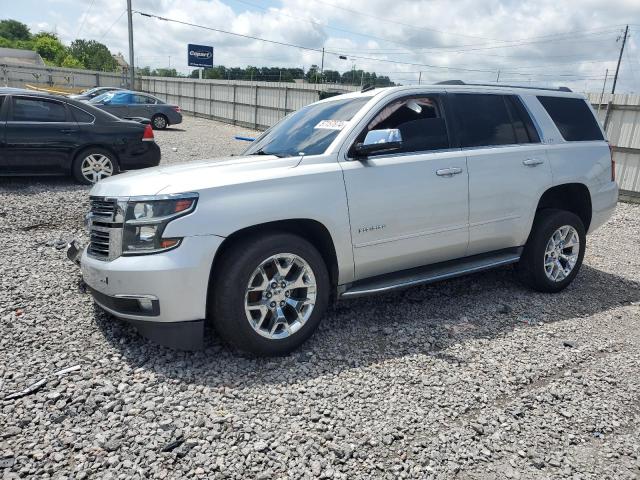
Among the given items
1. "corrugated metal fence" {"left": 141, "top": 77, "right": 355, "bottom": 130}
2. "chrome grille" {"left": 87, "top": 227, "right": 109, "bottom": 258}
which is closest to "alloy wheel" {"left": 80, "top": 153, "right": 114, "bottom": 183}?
"chrome grille" {"left": 87, "top": 227, "right": 109, "bottom": 258}

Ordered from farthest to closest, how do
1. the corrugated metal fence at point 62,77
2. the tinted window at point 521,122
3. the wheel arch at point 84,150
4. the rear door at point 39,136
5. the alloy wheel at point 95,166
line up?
the corrugated metal fence at point 62,77, the alloy wheel at point 95,166, the wheel arch at point 84,150, the rear door at point 39,136, the tinted window at point 521,122

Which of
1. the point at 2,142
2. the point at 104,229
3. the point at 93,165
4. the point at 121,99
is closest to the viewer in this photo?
the point at 104,229

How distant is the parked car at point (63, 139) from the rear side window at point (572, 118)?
276 inches

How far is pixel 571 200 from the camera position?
5332 millimetres

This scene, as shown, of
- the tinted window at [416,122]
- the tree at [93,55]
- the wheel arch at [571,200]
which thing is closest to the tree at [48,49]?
the tree at [93,55]

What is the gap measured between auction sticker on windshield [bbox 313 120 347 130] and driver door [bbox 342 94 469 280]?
0.66 ft

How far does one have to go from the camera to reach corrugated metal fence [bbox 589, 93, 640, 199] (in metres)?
10.2

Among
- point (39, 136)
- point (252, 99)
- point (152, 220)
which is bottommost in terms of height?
point (152, 220)

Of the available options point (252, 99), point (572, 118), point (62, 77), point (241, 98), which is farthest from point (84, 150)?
point (62, 77)

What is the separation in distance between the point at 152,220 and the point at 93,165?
257 inches

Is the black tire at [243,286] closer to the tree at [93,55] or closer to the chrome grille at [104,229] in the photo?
the chrome grille at [104,229]

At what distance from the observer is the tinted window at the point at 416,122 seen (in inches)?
161

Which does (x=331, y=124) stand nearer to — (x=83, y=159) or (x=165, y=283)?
(x=165, y=283)

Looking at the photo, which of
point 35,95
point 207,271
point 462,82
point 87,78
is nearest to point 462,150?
point 462,82
